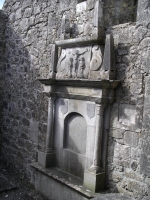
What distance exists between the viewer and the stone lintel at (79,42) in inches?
141

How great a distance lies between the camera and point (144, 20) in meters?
3.09

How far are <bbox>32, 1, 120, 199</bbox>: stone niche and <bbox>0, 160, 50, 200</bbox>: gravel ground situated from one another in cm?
24

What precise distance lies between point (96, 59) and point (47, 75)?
1.40 m

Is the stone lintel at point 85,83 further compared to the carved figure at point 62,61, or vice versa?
the carved figure at point 62,61

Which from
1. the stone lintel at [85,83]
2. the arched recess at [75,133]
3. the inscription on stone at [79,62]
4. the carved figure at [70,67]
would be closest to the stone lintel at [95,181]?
the arched recess at [75,133]

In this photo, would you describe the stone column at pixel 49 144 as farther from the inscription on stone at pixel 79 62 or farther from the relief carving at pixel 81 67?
the relief carving at pixel 81 67

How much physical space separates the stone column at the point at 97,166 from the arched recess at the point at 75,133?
0.41 m

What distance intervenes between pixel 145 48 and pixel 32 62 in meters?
2.76

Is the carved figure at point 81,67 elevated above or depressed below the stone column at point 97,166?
above

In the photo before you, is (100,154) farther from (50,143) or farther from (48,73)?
(48,73)

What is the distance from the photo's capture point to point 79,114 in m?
4.07

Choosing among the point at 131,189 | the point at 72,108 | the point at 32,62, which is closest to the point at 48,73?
the point at 32,62

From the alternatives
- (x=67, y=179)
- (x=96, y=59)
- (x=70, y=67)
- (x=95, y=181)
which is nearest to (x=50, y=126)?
(x=67, y=179)

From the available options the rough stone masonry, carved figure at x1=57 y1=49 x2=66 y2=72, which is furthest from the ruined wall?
carved figure at x1=57 y1=49 x2=66 y2=72
